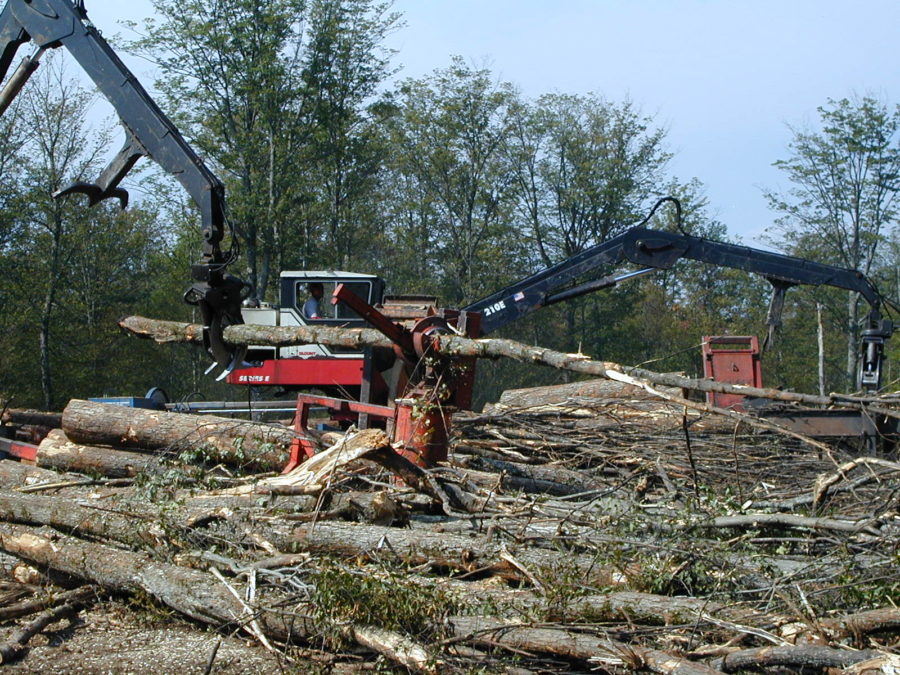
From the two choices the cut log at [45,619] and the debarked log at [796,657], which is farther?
the cut log at [45,619]

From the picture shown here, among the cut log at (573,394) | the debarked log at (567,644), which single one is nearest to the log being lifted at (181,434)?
the debarked log at (567,644)

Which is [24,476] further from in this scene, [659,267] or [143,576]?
[659,267]

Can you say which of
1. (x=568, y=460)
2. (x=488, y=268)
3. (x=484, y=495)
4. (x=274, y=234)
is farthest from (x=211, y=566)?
(x=488, y=268)

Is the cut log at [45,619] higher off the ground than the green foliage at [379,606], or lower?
lower

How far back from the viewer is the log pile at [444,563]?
14.8 feet

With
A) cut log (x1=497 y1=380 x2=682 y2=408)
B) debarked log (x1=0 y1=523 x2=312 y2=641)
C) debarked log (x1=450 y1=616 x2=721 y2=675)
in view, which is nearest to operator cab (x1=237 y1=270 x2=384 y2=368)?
cut log (x1=497 y1=380 x2=682 y2=408)

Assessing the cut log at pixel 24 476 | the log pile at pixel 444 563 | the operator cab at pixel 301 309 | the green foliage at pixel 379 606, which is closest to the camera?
the log pile at pixel 444 563

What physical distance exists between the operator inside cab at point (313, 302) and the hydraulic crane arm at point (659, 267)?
2324 mm

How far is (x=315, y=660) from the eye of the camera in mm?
4910

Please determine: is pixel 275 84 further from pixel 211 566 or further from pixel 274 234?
pixel 211 566

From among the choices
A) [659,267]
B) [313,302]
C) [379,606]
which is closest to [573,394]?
[659,267]

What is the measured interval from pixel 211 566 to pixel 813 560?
139 inches

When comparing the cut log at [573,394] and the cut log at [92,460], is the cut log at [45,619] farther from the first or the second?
the cut log at [573,394]

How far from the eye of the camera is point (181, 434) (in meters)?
8.82
